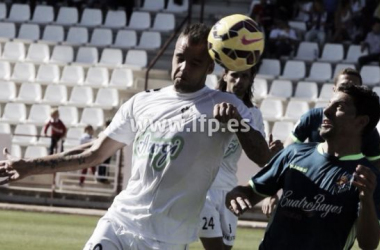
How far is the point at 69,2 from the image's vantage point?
30703 mm

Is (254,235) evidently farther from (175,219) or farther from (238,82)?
(175,219)

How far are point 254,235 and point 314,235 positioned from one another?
1186 cm

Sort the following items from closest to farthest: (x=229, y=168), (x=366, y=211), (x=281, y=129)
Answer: (x=366, y=211) → (x=229, y=168) → (x=281, y=129)

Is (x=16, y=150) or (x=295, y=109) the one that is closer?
(x=16, y=150)

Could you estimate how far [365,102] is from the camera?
6652mm

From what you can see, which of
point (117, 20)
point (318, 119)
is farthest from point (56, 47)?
point (318, 119)

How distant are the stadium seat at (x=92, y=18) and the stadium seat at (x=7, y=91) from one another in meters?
2.95

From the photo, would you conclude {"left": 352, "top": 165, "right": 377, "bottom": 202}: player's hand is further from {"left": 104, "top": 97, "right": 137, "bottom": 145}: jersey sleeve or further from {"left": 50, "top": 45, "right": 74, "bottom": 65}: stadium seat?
{"left": 50, "top": 45, "right": 74, "bottom": 65}: stadium seat

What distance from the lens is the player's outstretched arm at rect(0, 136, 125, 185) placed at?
7.36m

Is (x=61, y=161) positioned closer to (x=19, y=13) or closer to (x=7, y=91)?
(x=7, y=91)

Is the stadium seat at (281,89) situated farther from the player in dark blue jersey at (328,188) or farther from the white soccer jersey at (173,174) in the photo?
the player in dark blue jersey at (328,188)

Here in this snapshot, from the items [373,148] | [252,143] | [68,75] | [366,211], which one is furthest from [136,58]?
[366,211]

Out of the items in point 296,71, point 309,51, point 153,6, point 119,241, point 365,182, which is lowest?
point 296,71

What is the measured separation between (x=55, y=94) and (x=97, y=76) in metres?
1.16
